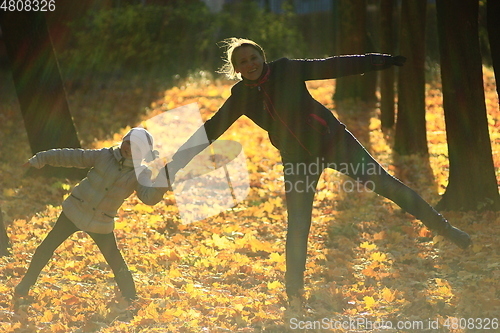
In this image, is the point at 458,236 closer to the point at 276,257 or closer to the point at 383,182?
the point at 383,182

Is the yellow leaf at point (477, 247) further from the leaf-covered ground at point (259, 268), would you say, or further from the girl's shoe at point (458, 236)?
the girl's shoe at point (458, 236)

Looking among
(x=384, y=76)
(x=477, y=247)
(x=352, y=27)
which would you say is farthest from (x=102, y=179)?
(x=352, y=27)

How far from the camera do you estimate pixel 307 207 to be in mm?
5422

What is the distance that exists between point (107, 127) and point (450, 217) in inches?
314

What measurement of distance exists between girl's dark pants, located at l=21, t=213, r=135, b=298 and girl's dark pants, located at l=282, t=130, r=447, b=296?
4.27 ft

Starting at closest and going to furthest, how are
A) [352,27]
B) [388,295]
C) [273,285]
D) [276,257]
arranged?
[388,295]
[273,285]
[276,257]
[352,27]

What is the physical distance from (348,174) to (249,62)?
41.3 inches

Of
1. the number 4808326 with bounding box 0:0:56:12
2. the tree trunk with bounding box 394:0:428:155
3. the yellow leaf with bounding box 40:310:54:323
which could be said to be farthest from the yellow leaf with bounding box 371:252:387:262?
the number 4808326 with bounding box 0:0:56:12

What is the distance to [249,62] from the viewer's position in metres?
5.04

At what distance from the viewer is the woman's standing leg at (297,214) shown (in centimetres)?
525

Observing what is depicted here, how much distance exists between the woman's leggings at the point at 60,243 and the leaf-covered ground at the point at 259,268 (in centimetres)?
26

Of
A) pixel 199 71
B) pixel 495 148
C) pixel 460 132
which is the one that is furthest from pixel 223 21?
pixel 460 132

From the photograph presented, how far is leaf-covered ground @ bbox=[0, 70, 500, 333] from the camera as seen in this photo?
5.25 meters

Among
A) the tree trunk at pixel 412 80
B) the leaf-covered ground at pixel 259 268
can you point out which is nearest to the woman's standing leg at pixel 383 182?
the leaf-covered ground at pixel 259 268
